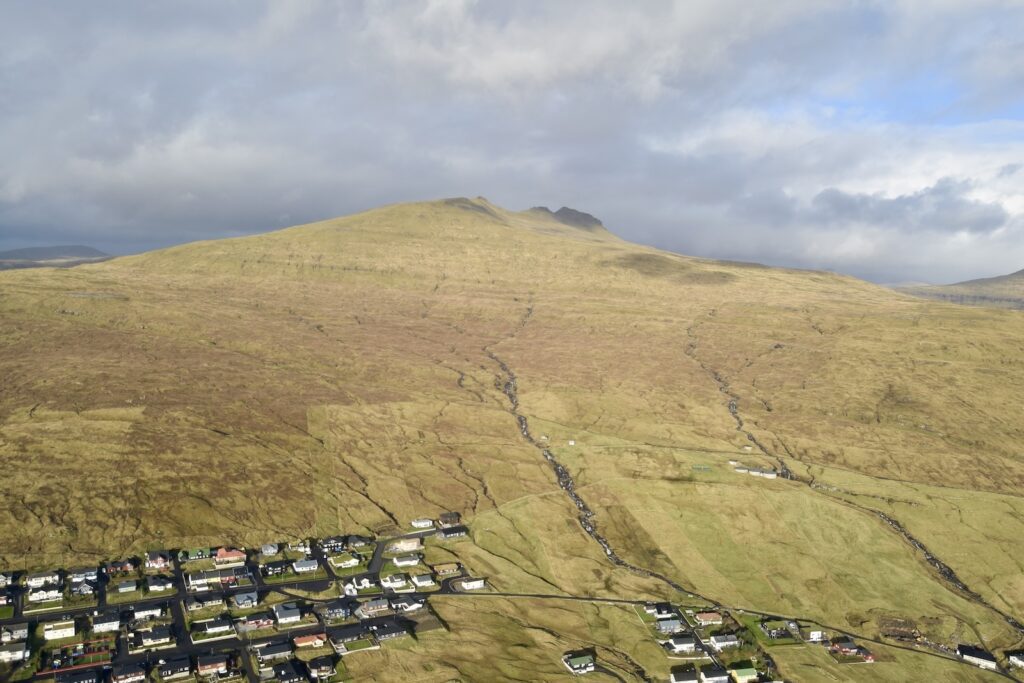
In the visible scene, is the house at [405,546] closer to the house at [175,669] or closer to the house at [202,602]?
the house at [202,602]

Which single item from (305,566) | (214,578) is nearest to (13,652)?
(214,578)

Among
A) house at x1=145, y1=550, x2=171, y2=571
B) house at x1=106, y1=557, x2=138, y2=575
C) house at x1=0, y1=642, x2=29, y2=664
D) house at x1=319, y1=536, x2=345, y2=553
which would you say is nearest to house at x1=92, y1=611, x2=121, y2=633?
house at x1=0, y1=642, x2=29, y2=664

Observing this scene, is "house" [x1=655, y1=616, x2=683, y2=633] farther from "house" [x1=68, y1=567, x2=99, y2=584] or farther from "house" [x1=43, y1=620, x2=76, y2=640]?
"house" [x1=68, y1=567, x2=99, y2=584]

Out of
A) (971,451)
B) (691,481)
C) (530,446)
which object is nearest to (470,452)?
(530,446)

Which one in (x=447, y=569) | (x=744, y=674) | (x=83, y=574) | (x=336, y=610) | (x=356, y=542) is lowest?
(x=744, y=674)

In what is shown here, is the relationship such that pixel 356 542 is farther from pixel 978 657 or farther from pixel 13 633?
pixel 978 657

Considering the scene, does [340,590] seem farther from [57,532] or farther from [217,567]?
[57,532]
